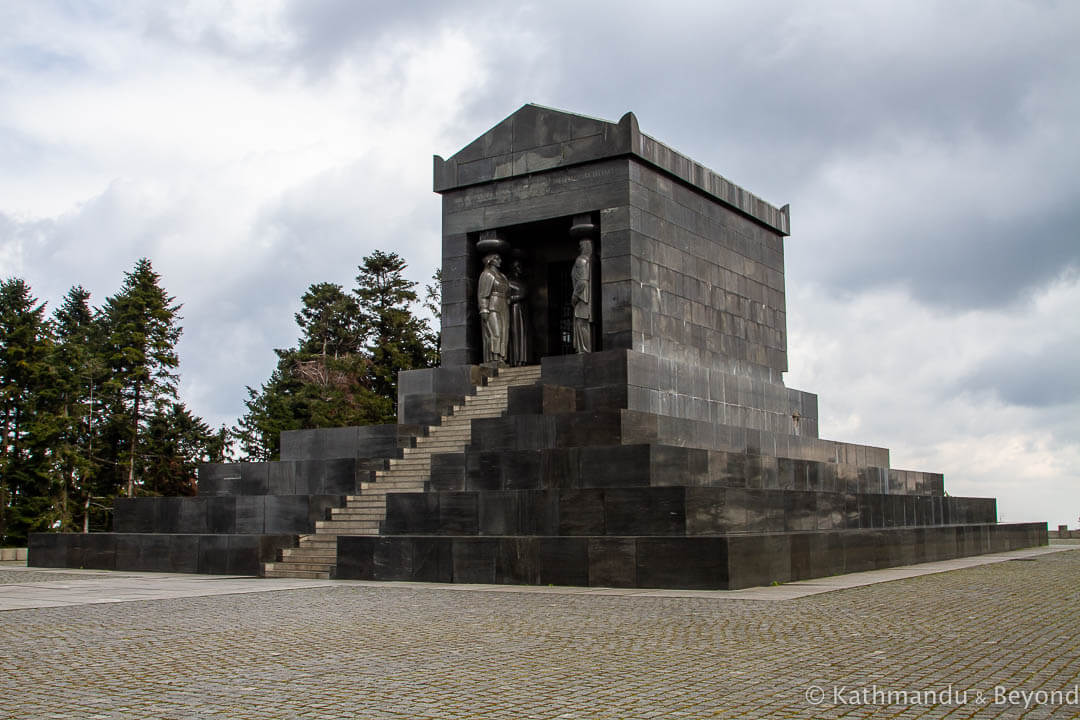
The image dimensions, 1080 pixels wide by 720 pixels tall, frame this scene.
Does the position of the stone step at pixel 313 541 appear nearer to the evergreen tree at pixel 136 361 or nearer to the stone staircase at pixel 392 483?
the stone staircase at pixel 392 483

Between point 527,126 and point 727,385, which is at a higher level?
point 527,126

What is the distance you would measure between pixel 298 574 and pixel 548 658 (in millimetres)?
10798

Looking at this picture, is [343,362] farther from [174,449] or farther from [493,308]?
[493,308]

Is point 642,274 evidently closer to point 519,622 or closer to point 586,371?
point 586,371

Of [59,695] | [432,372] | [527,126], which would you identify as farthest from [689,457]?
[59,695]

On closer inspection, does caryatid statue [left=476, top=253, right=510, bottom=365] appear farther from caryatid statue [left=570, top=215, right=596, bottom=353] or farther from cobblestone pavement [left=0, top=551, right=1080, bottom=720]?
cobblestone pavement [left=0, top=551, right=1080, bottom=720]

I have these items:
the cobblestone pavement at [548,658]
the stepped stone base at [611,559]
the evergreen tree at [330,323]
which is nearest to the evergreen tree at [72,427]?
the evergreen tree at [330,323]

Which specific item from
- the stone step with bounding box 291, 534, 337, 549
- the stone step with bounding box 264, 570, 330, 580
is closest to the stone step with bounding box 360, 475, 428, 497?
the stone step with bounding box 291, 534, 337, 549

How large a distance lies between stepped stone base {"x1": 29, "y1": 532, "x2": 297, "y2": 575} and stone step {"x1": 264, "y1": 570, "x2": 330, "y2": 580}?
27 centimetres

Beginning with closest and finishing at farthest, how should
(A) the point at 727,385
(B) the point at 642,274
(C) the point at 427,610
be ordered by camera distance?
(C) the point at 427,610 → (B) the point at 642,274 → (A) the point at 727,385

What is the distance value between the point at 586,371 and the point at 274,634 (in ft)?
37.5

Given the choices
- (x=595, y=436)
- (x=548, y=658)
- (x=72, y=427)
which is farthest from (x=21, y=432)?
(x=548, y=658)

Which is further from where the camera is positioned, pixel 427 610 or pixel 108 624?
pixel 427 610

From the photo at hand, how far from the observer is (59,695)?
7578mm
